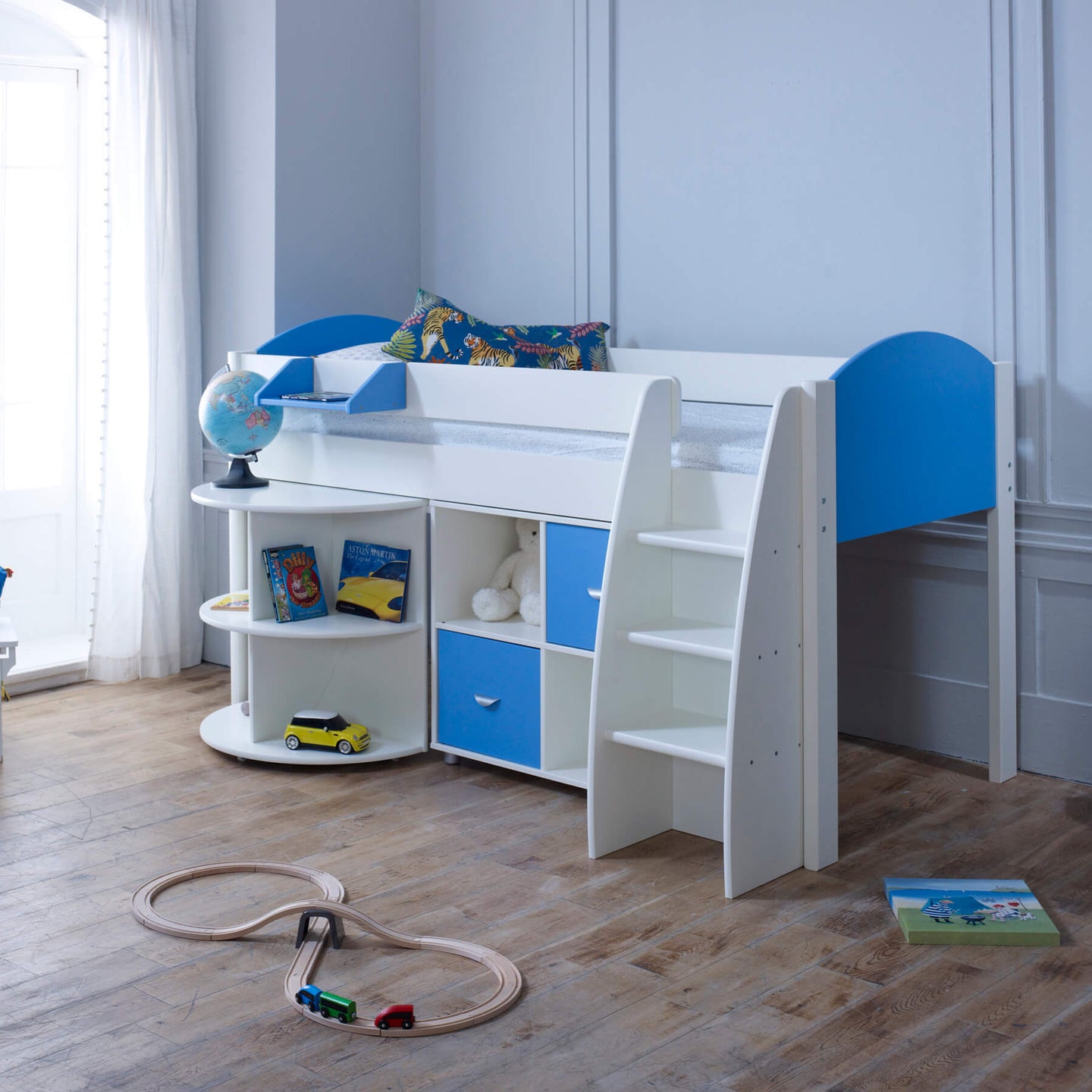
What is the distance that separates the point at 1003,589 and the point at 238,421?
5.74 ft

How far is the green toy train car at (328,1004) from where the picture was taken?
1.78 meters

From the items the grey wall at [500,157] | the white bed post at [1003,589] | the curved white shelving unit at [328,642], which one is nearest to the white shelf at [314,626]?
the curved white shelving unit at [328,642]

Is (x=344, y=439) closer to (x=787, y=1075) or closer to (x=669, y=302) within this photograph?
(x=669, y=302)

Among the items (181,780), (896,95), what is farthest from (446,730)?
(896,95)

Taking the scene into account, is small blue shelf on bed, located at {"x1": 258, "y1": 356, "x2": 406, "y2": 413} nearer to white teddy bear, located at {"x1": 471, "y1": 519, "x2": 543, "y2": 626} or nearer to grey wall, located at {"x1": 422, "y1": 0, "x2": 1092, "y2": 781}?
white teddy bear, located at {"x1": 471, "y1": 519, "x2": 543, "y2": 626}

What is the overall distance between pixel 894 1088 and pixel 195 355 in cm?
279

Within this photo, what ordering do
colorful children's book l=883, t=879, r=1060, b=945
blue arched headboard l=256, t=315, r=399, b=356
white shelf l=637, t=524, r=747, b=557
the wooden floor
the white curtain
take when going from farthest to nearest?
the white curtain, blue arched headboard l=256, t=315, r=399, b=356, white shelf l=637, t=524, r=747, b=557, colorful children's book l=883, t=879, r=1060, b=945, the wooden floor

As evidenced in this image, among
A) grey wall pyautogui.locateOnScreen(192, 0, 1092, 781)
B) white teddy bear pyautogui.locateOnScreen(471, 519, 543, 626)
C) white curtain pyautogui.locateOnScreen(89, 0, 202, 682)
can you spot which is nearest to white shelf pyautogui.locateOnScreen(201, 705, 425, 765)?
white teddy bear pyautogui.locateOnScreen(471, 519, 543, 626)

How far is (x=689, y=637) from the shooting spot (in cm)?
233

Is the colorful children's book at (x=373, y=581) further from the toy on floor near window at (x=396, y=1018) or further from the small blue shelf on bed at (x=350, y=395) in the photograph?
the toy on floor near window at (x=396, y=1018)

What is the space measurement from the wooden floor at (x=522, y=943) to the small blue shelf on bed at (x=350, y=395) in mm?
810

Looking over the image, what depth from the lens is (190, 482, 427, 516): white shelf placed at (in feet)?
9.18

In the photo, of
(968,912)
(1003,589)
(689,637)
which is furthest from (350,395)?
(968,912)

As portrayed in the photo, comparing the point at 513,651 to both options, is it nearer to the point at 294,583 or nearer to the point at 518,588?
the point at 518,588
